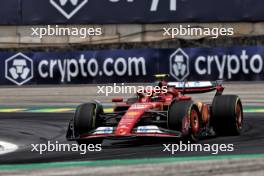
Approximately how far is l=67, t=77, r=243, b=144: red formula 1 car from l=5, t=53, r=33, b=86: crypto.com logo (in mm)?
11204

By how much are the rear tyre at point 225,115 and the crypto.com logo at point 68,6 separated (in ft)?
47.6

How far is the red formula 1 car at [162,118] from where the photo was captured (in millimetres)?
11008

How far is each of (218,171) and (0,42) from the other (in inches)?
783

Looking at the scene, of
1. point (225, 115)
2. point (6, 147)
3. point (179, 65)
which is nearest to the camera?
point (6, 147)

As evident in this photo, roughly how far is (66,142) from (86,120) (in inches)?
34.7

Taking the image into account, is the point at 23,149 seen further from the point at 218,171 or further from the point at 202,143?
the point at 218,171

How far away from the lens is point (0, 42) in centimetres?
2711

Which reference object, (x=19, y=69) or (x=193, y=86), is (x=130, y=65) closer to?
(x=19, y=69)

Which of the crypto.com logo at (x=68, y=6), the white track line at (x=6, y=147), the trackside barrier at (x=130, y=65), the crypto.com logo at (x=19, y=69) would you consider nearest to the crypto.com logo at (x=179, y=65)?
the trackside barrier at (x=130, y=65)

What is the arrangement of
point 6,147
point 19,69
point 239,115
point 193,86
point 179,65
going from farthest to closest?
point 19,69 → point 179,65 → point 193,86 → point 239,115 → point 6,147

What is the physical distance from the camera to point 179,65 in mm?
22188

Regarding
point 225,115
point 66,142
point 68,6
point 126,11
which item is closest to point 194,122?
point 225,115

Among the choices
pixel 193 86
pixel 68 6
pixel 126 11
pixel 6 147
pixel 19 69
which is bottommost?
pixel 6 147

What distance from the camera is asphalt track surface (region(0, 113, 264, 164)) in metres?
9.91
